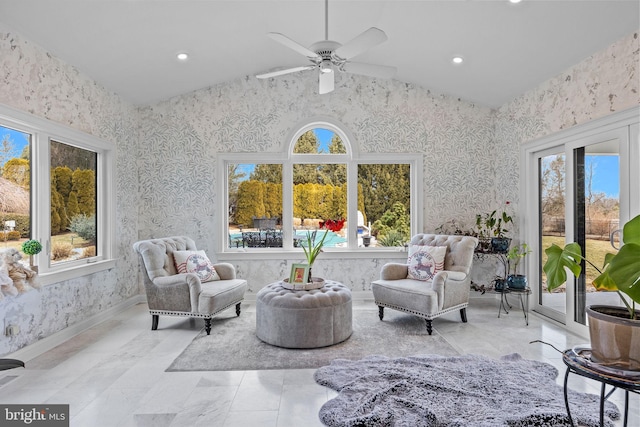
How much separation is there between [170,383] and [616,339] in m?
2.63

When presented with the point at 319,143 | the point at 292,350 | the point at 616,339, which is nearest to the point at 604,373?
the point at 616,339

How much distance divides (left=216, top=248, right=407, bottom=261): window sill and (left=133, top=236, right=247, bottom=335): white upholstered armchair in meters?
0.81

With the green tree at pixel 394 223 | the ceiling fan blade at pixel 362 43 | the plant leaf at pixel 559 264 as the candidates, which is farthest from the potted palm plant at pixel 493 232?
the plant leaf at pixel 559 264

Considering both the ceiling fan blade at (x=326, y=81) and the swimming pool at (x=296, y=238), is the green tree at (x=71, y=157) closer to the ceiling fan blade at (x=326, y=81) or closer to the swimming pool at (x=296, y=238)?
the swimming pool at (x=296, y=238)

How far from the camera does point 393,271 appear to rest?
14.2 feet

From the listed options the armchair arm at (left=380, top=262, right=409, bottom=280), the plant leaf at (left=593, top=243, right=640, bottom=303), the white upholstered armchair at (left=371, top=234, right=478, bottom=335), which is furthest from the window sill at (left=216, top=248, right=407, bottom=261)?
the plant leaf at (left=593, top=243, right=640, bottom=303)

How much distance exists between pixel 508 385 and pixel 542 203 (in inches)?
108

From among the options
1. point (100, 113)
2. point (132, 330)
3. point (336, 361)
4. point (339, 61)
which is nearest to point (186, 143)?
point (100, 113)

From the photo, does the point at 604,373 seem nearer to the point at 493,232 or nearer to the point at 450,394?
the point at 450,394

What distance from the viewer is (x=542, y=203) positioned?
14.7 ft

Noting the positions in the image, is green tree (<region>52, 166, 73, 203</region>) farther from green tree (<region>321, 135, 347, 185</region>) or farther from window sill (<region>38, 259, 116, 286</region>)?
green tree (<region>321, 135, 347, 185</region>)

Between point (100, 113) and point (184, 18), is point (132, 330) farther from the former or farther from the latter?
point (184, 18)

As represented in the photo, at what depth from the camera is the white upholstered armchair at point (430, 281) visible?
3.78 meters

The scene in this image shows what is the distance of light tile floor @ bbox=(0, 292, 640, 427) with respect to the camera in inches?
87.4
